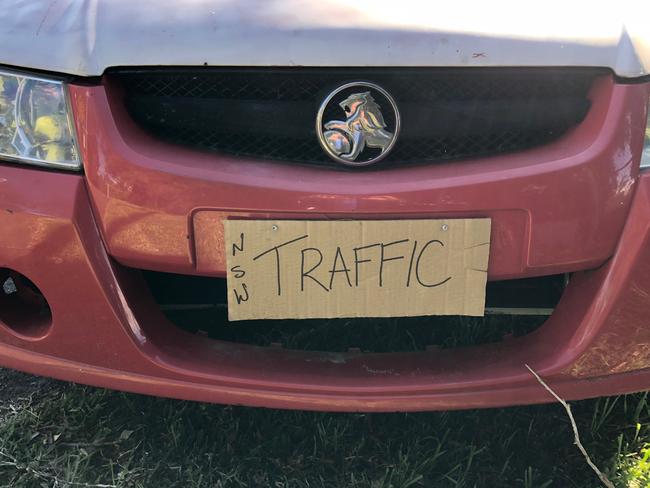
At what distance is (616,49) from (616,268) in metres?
0.44

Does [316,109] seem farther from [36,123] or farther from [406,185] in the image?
[36,123]

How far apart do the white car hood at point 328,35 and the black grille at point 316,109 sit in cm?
6

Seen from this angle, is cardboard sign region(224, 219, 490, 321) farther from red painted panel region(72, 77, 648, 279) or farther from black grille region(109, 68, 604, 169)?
black grille region(109, 68, 604, 169)

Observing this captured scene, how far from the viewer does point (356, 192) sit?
146 cm

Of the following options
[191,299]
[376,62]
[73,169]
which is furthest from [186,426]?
[376,62]

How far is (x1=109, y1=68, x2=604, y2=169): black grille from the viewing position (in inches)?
58.4

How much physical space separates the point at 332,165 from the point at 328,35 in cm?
26

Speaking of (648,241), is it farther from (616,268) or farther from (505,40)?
(505,40)

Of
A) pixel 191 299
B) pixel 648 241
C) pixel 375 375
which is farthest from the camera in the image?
pixel 191 299

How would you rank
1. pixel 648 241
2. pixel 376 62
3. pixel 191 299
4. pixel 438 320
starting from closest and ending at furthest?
1. pixel 376 62
2. pixel 648 241
3. pixel 191 299
4. pixel 438 320

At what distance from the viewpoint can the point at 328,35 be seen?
1388mm

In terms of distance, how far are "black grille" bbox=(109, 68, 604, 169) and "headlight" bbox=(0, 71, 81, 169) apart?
0.42ft

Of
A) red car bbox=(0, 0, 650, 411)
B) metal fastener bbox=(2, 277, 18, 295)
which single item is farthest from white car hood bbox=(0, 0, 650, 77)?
metal fastener bbox=(2, 277, 18, 295)

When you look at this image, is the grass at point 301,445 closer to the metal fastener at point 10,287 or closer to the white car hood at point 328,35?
the metal fastener at point 10,287
